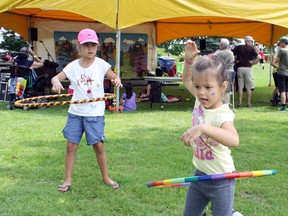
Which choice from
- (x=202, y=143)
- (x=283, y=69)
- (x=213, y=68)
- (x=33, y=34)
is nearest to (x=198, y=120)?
(x=202, y=143)

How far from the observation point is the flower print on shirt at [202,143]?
2.78 meters

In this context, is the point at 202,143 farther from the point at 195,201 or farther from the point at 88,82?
the point at 88,82

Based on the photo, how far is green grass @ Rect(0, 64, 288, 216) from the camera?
4281 millimetres

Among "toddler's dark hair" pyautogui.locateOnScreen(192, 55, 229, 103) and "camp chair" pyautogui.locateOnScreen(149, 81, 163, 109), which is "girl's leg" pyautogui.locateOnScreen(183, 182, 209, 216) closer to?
"toddler's dark hair" pyautogui.locateOnScreen(192, 55, 229, 103)

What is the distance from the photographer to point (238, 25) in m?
17.3

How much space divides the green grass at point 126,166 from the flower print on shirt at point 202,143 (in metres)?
1.45

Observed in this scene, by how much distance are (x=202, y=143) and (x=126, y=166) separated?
2.99m

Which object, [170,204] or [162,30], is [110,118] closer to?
[170,204]

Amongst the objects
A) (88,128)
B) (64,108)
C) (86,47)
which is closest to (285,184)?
(88,128)

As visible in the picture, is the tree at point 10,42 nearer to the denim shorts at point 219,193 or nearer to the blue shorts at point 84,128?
the blue shorts at point 84,128

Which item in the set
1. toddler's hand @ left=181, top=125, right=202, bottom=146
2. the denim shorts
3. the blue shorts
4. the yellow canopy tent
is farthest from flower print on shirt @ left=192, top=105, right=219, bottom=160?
the yellow canopy tent

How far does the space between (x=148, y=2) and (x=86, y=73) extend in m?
6.36

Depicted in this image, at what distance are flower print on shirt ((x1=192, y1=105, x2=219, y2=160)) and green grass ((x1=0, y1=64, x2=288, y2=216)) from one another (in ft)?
4.76

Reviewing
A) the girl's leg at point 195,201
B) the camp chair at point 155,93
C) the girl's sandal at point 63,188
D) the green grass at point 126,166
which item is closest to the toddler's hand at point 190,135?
the girl's leg at point 195,201
